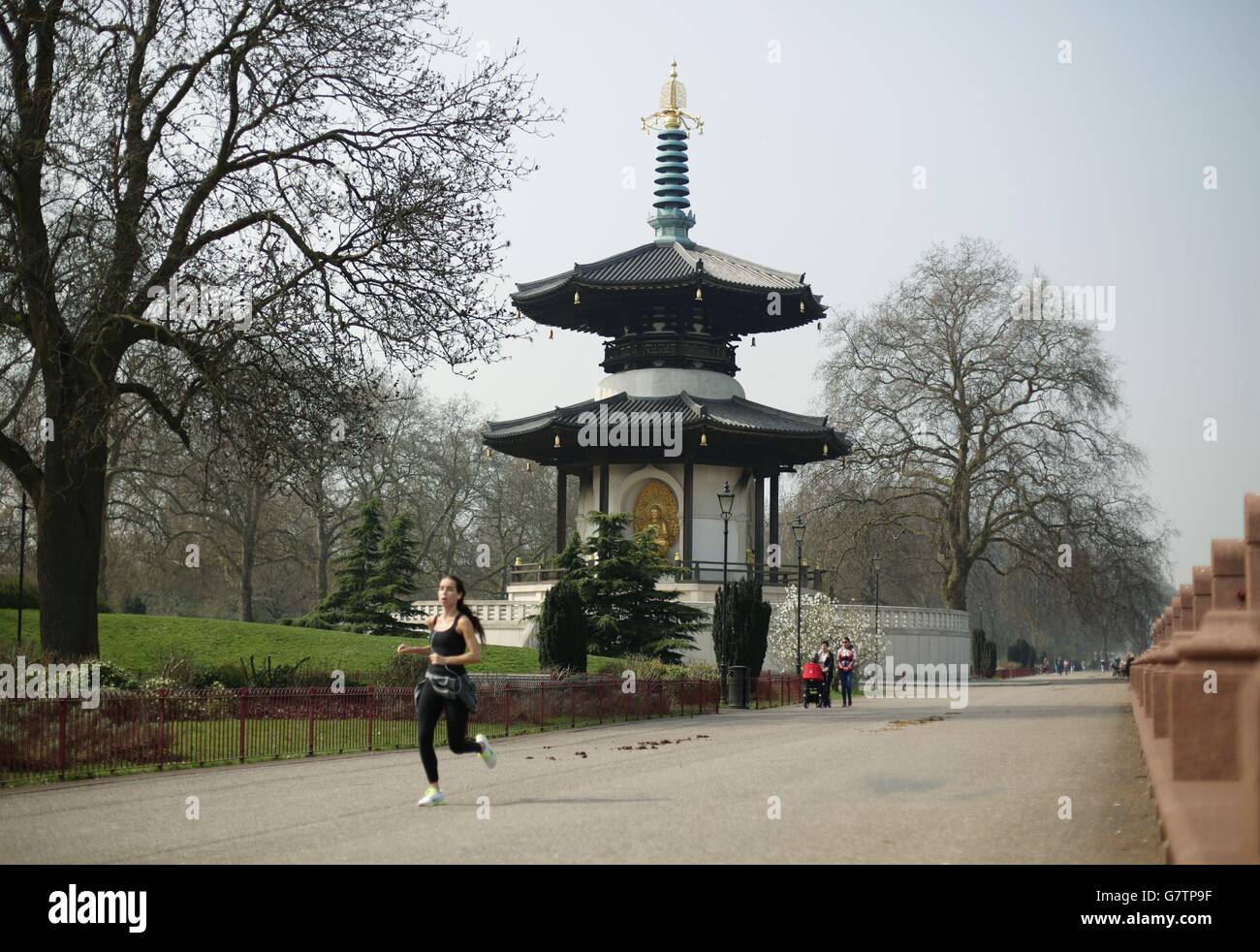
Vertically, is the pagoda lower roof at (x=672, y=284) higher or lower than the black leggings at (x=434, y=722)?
higher

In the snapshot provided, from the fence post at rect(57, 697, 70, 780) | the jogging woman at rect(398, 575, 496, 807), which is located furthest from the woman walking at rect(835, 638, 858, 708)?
the jogging woman at rect(398, 575, 496, 807)

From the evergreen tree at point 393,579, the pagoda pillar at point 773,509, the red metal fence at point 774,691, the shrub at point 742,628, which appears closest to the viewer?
the red metal fence at point 774,691

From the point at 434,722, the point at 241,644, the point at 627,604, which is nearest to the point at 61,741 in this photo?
the point at 434,722

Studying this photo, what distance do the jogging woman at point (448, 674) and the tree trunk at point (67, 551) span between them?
39.5ft

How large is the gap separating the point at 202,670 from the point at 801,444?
29.8 metres

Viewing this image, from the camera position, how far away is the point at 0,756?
16.1 metres

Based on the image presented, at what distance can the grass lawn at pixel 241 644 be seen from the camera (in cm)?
3441

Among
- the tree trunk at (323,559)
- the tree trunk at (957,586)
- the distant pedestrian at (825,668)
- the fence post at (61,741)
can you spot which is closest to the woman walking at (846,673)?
the distant pedestrian at (825,668)

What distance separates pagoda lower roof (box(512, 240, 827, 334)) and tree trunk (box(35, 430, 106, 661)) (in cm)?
3042

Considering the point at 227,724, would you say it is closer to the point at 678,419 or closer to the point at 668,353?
the point at 678,419

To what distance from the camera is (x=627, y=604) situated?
130ft

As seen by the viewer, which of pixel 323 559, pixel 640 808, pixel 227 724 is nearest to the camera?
pixel 640 808

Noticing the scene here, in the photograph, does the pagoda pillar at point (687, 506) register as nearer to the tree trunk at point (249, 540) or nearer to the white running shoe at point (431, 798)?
the tree trunk at point (249, 540)

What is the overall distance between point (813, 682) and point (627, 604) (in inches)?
240
